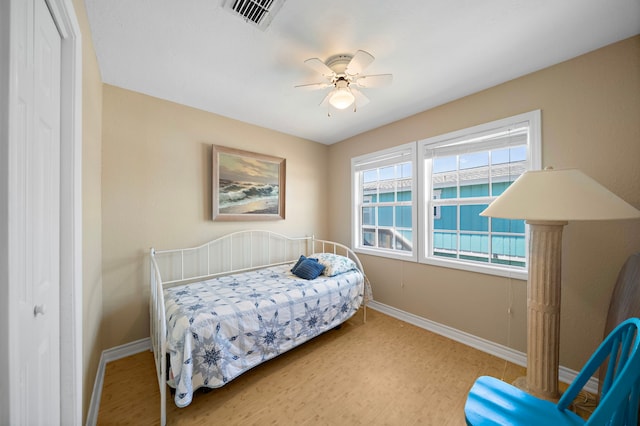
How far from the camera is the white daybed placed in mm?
1542

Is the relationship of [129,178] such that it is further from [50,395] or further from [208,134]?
[50,395]

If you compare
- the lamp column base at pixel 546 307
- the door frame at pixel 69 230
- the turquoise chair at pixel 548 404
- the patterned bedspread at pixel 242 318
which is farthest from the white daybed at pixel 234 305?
the lamp column base at pixel 546 307

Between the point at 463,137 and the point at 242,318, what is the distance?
8.62ft

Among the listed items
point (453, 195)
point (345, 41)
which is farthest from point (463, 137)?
point (345, 41)

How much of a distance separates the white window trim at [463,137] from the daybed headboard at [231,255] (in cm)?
83

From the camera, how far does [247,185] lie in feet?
9.50

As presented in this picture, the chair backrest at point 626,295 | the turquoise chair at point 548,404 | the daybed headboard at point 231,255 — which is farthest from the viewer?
the daybed headboard at point 231,255

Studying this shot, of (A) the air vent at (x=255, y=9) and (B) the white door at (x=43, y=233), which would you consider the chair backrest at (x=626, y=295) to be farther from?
(B) the white door at (x=43, y=233)

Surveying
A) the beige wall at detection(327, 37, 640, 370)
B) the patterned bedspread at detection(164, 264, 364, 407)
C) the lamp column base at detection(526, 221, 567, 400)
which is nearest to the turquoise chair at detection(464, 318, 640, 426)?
the lamp column base at detection(526, 221, 567, 400)

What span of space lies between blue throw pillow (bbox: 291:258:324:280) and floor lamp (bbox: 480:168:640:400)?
1690mm

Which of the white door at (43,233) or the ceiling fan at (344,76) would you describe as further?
the ceiling fan at (344,76)

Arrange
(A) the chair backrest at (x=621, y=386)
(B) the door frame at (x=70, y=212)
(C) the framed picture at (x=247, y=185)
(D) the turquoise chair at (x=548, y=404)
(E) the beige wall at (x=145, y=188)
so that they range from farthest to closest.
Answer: (C) the framed picture at (x=247, y=185) → (E) the beige wall at (x=145, y=188) → (B) the door frame at (x=70, y=212) → (D) the turquoise chair at (x=548, y=404) → (A) the chair backrest at (x=621, y=386)

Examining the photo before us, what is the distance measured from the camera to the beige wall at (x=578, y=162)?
159 cm

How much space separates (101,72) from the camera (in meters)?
1.91
